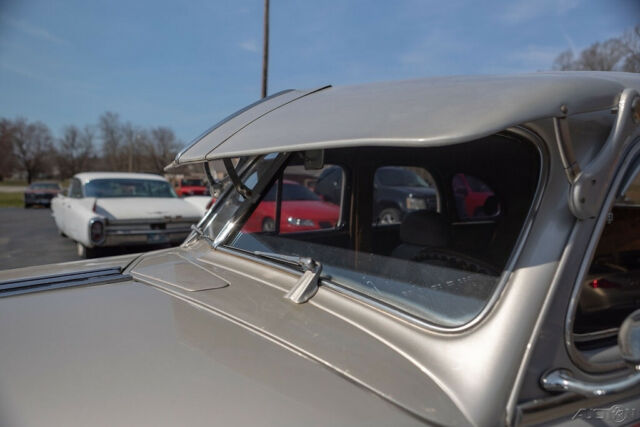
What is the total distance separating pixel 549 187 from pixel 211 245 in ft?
4.84

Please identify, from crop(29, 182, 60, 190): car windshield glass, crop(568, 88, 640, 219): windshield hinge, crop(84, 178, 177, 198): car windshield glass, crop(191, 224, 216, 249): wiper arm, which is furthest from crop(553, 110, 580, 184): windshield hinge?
crop(29, 182, 60, 190): car windshield glass

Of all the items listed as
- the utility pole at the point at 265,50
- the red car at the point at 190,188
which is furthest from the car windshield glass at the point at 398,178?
the red car at the point at 190,188

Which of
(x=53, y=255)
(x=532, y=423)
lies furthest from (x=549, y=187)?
(x=53, y=255)

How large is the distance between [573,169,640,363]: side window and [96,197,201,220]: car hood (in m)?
7.07

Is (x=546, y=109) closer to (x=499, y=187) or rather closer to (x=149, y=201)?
(x=499, y=187)

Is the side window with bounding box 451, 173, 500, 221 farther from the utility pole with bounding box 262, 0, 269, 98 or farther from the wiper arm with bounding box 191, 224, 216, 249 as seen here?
the utility pole with bounding box 262, 0, 269, 98

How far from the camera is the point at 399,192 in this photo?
3.14 meters

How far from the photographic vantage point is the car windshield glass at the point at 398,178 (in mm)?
2731

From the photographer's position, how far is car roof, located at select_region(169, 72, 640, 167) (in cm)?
97

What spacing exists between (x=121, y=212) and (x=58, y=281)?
19.8ft

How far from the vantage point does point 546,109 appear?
3.27 ft

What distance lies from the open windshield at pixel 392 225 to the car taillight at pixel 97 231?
4.93m

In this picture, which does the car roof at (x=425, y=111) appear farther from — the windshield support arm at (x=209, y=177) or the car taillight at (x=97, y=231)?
the car taillight at (x=97, y=231)

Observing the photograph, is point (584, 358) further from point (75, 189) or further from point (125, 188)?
point (75, 189)
